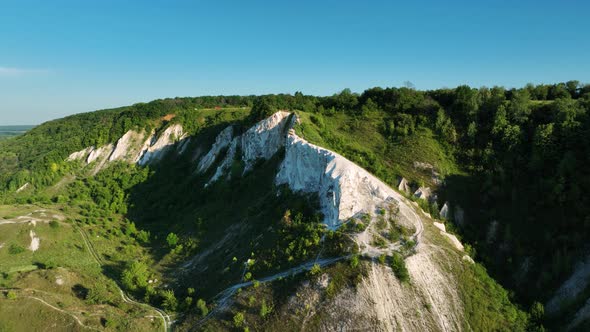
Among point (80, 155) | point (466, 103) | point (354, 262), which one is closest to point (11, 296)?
point (354, 262)

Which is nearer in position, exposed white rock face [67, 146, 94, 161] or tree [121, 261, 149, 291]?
tree [121, 261, 149, 291]

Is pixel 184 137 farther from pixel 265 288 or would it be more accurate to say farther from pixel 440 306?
pixel 440 306

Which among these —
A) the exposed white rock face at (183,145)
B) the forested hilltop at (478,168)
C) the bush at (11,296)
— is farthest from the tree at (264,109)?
the bush at (11,296)

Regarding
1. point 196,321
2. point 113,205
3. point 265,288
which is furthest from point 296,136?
point 113,205

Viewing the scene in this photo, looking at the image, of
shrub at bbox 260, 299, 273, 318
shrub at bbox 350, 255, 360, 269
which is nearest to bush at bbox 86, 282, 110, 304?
shrub at bbox 260, 299, 273, 318

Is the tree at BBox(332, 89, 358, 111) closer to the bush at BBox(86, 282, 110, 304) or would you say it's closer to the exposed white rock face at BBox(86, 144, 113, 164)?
the bush at BBox(86, 282, 110, 304)

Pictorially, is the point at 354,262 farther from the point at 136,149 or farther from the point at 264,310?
the point at 136,149
